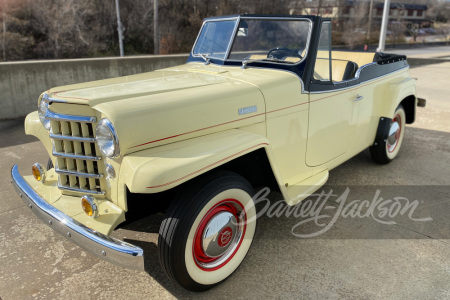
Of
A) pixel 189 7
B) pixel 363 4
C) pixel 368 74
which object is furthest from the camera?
pixel 363 4

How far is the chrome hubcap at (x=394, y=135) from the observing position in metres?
4.28

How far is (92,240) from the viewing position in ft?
6.36

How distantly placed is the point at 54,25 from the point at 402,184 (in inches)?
1189

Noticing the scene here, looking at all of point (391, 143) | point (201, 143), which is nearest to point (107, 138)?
point (201, 143)

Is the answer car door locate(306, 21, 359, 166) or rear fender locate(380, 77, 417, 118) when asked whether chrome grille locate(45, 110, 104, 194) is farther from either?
rear fender locate(380, 77, 417, 118)

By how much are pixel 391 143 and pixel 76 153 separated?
3.69 meters

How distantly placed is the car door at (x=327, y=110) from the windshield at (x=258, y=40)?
0.26 meters

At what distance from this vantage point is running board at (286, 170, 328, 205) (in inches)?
109

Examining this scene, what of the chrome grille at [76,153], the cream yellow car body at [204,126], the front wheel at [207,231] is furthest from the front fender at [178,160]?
the chrome grille at [76,153]

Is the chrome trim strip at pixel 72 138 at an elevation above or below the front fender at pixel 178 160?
above

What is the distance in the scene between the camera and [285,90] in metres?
2.71

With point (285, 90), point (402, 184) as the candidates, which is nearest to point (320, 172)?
point (285, 90)

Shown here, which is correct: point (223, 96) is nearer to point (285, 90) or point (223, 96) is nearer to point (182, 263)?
point (285, 90)

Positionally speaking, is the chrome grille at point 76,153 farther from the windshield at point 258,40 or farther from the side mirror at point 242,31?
the side mirror at point 242,31
